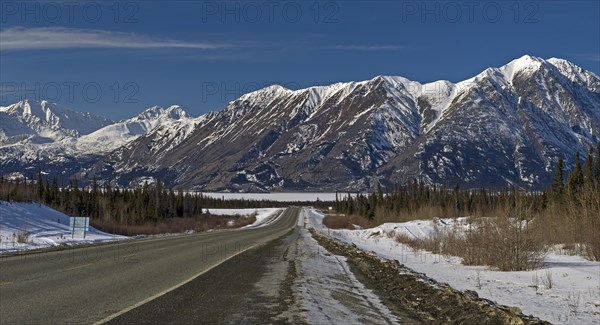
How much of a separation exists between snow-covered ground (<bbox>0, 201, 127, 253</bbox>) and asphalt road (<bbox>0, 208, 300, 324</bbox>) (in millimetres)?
6550

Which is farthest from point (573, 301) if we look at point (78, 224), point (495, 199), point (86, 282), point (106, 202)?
point (106, 202)

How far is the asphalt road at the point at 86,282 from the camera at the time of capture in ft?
35.8

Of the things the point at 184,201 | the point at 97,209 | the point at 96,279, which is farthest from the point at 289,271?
the point at 184,201

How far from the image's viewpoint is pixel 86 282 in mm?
15000

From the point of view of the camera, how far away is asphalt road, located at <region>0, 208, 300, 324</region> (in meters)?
Answer: 10.9

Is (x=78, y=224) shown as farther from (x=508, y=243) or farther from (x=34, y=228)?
(x=508, y=243)

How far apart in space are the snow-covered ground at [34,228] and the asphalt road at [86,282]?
6550 mm

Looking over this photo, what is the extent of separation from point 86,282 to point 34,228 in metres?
26.9

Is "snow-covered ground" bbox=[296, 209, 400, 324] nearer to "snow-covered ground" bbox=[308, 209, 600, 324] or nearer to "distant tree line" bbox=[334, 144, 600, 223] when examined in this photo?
"snow-covered ground" bbox=[308, 209, 600, 324]

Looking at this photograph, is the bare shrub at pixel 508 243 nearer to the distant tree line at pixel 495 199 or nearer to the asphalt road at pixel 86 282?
the distant tree line at pixel 495 199

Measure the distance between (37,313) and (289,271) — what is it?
1017 centimetres

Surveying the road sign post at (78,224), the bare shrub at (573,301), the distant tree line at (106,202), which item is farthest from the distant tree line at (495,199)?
the distant tree line at (106,202)

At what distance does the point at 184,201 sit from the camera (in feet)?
439

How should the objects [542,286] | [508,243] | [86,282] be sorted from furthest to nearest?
1. [508,243]
2. [542,286]
3. [86,282]
